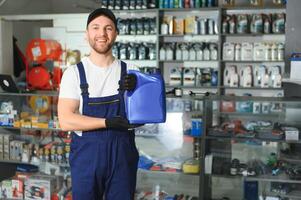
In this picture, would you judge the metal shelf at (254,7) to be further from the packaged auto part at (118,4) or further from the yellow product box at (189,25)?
the packaged auto part at (118,4)

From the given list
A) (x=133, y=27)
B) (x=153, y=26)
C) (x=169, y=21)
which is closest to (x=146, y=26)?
(x=153, y=26)

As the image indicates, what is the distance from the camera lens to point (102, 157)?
212 centimetres

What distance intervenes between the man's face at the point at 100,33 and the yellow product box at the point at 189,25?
4723 millimetres

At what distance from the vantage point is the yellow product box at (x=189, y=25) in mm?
6711

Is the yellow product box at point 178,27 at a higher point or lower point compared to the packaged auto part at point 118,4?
lower

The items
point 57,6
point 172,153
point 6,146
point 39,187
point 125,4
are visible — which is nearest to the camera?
point 172,153

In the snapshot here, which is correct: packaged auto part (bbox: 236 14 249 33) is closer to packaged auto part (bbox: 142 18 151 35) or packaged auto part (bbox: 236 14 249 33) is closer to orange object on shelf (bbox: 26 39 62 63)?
packaged auto part (bbox: 142 18 151 35)

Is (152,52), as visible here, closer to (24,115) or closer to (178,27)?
(178,27)

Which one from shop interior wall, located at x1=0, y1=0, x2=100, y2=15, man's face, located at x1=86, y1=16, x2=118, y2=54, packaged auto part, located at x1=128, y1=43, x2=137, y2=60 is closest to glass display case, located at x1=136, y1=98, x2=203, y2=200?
man's face, located at x1=86, y1=16, x2=118, y2=54

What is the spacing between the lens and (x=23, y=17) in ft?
20.7

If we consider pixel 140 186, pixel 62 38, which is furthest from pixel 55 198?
pixel 62 38

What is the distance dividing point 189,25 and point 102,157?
4940 mm

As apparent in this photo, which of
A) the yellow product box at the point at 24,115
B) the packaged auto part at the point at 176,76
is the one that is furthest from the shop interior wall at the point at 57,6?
the yellow product box at the point at 24,115

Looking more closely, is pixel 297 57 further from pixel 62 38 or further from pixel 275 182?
pixel 62 38
